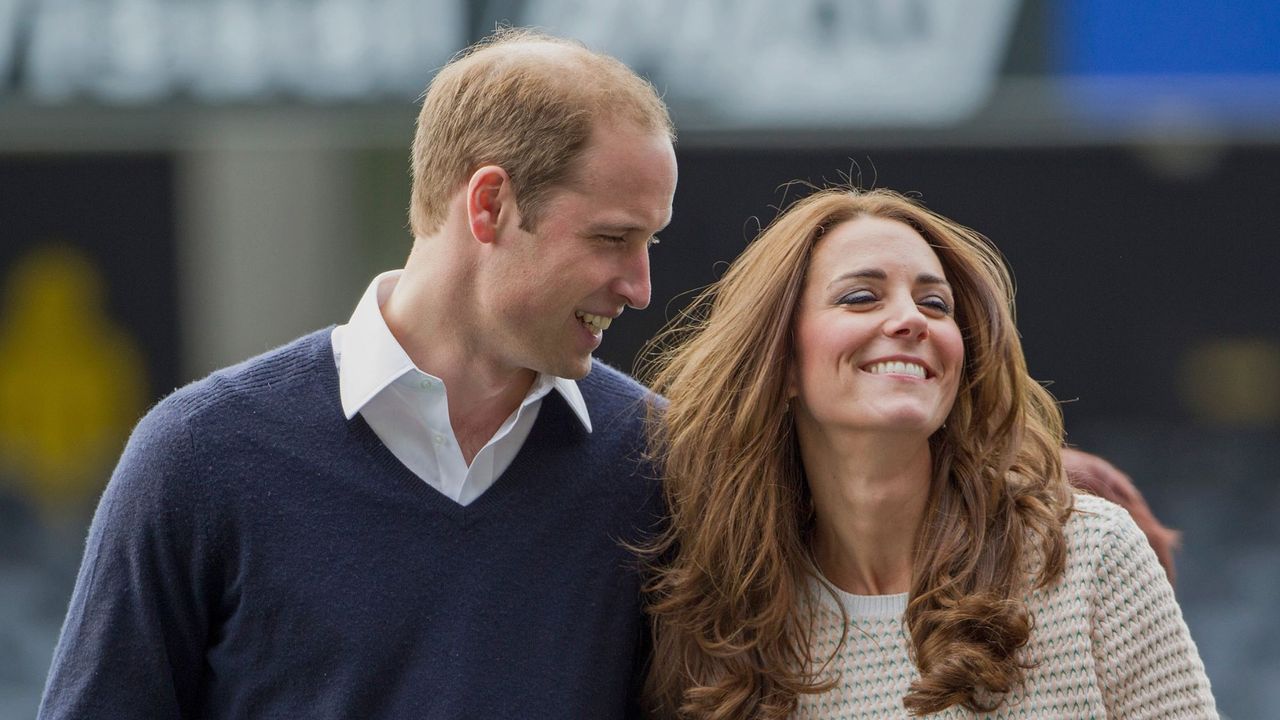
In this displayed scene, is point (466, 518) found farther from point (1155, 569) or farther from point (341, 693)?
point (1155, 569)

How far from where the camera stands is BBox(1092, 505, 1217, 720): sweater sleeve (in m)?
2.13

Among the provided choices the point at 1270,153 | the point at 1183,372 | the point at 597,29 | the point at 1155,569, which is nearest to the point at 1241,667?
the point at 1183,372

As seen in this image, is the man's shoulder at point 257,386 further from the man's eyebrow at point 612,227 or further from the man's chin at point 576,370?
the man's eyebrow at point 612,227

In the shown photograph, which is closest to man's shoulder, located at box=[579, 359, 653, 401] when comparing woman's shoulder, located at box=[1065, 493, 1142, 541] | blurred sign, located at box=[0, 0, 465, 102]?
woman's shoulder, located at box=[1065, 493, 1142, 541]

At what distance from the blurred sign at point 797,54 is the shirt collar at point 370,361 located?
364cm

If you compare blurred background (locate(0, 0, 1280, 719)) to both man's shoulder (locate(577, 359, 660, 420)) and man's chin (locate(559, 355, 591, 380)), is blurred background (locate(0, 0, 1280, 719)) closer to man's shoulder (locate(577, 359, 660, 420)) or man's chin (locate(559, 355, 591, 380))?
man's shoulder (locate(577, 359, 660, 420))

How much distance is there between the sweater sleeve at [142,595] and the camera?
2176 mm

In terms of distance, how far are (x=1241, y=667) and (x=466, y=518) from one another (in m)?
5.58

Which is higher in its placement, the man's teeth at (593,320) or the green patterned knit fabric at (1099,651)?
the man's teeth at (593,320)

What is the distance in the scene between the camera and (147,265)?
8.26 metres

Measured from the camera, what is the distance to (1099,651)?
216 cm

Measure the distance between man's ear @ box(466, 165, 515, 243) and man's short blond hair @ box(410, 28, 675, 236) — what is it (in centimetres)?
1

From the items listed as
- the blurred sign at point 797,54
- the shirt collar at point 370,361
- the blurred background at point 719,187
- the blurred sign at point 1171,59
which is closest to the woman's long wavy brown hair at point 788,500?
the shirt collar at point 370,361

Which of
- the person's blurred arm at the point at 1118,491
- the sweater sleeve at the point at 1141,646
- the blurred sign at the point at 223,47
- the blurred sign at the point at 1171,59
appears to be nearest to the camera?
the sweater sleeve at the point at 1141,646
